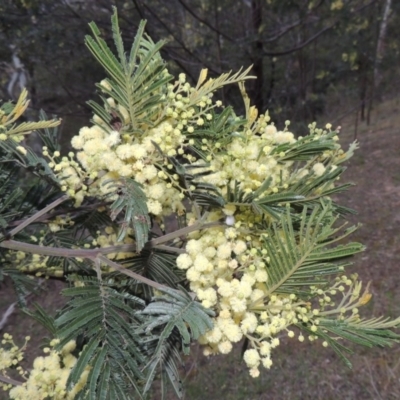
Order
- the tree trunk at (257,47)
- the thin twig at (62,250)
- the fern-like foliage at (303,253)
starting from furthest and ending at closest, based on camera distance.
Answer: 1. the tree trunk at (257,47)
2. the thin twig at (62,250)
3. the fern-like foliage at (303,253)

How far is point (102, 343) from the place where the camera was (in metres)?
0.81

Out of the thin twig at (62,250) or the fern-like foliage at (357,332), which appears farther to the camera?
the thin twig at (62,250)

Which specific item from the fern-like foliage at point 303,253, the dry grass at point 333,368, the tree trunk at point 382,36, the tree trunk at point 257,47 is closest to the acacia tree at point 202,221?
the fern-like foliage at point 303,253

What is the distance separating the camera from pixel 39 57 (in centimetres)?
462

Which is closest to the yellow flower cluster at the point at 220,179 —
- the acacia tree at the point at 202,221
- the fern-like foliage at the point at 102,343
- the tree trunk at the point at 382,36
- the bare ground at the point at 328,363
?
the acacia tree at the point at 202,221

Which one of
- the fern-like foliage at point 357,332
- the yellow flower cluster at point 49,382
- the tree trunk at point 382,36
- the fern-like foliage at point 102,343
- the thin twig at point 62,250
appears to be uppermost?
the thin twig at point 62,250

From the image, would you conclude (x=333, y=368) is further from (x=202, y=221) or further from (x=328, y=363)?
(x=202, y=221)

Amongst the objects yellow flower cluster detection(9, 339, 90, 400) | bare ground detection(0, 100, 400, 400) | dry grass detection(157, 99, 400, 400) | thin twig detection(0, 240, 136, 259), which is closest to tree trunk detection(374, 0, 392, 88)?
bare ground detection(0, 100, 400, 400)

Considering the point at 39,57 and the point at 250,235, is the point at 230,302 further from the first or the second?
the point at 39,57

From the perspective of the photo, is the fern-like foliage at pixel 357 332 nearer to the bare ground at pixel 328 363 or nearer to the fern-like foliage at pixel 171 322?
the fern-like foliage at pixel 171 322

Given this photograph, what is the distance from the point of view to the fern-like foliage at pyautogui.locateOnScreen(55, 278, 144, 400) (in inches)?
30.3

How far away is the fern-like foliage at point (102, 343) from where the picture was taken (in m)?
0.77

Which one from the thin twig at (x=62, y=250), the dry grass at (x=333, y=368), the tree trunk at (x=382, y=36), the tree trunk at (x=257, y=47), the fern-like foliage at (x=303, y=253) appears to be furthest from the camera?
the tree trunk at (x=382, y=36)

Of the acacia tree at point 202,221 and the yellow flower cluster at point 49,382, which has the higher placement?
the acacia tree at point 202,221
